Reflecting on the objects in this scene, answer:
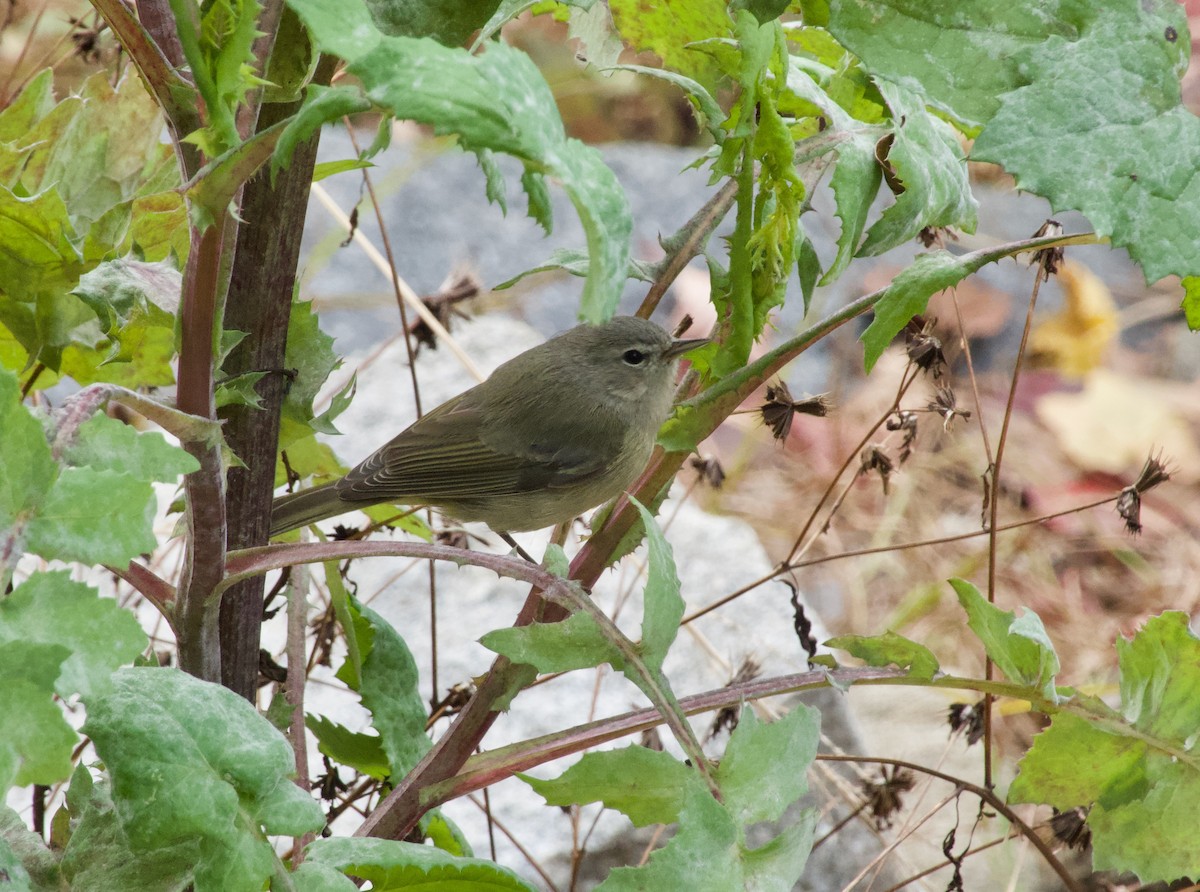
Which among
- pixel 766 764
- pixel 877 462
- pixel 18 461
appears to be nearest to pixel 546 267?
pixel 766 764

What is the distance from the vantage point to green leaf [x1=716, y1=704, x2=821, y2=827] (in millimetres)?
1164

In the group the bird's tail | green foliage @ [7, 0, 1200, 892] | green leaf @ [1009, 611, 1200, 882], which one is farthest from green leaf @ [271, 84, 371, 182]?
the bird's tail

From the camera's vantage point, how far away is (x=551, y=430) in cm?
325

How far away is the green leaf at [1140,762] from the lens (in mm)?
1502

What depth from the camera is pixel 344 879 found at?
1.09 meters

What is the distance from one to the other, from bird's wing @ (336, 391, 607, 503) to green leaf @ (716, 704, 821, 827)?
1872 mm

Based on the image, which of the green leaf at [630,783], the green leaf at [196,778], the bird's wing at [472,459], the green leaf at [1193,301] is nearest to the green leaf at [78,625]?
the green leaf at [196,778]

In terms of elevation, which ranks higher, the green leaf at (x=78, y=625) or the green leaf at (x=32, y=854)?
the green leaf at (x=78, y=625)

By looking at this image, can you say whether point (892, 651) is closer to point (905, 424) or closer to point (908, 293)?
point (908, 293)

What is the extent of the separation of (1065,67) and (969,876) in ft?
8.58

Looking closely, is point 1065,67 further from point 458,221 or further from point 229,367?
point 458,221

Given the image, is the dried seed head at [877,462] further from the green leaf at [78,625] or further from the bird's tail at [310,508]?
the green leaf at [78,625]

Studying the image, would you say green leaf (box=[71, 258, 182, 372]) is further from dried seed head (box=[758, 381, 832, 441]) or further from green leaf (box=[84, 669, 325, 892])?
dried seed head (box=[758, 381, 832, 441])

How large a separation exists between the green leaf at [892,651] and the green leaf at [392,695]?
0.64 metres
